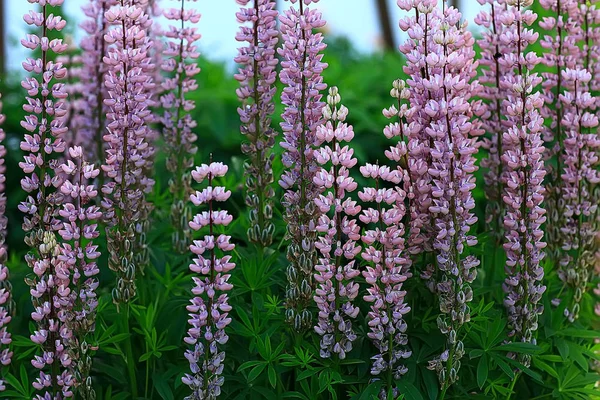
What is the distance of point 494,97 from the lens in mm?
3324

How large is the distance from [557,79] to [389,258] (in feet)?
4.38

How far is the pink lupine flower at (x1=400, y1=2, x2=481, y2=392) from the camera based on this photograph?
2701mm

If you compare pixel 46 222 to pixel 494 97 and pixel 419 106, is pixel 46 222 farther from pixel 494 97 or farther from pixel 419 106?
pixel 494 97

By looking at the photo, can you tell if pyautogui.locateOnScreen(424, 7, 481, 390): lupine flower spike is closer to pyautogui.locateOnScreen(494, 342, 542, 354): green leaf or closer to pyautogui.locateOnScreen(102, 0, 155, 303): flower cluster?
pyautogui.locateOnScreen(494, 342, 542, 354): green leaf

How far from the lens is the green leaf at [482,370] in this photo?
282 centimetres

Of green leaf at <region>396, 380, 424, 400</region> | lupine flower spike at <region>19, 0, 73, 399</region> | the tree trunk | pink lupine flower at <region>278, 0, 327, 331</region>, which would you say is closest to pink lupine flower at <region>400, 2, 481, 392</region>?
green leaf at <region>396, 380, 424, 400</region>

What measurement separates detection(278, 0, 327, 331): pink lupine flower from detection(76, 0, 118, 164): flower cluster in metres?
Answer: 1.25

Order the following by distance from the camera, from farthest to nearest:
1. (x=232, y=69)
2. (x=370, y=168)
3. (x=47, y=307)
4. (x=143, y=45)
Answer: (x=232, y=69), (x=143, y=45), (x=47, y=307), (x=370, y=168)

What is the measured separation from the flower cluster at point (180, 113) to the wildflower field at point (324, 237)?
0.01 m

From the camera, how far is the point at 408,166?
9.39 feet

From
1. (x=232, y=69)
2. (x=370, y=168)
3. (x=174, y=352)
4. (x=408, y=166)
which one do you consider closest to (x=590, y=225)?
(x=408, y=166)

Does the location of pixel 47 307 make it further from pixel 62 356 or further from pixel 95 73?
pixel 95 73

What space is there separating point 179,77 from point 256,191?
2.45 feet

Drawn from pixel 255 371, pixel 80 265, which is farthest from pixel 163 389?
pixel 80 265
